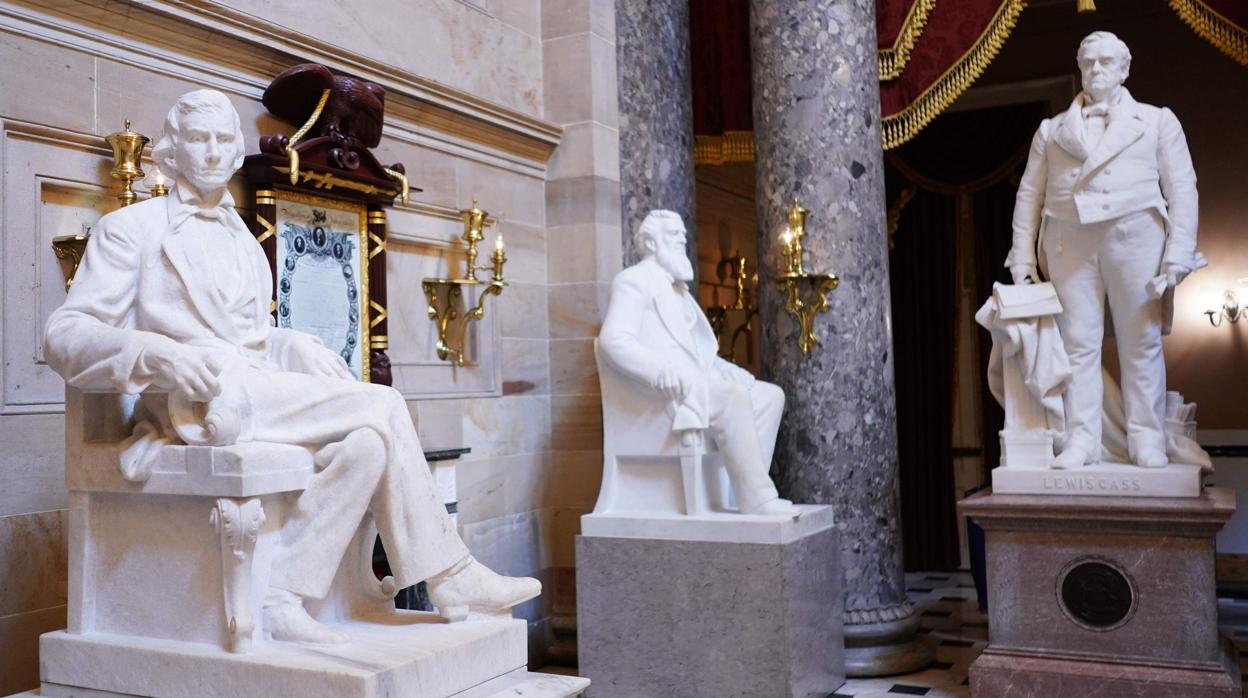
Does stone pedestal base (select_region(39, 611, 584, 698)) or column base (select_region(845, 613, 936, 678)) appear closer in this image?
stone pedestal base (select_region(39, 611, 584, 698))

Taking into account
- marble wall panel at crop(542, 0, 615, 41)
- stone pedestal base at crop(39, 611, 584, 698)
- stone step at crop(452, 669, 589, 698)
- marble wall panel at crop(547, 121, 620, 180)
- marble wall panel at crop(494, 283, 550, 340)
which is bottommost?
stone step at crop(452, 669, 589, 698)

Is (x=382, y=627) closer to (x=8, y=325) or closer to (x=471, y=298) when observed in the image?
(x=8, y=325)

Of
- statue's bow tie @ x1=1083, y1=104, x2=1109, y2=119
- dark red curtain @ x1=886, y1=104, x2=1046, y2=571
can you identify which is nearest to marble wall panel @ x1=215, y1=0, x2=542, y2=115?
statue's bow tie @ x1=1083, y1=104, x2=1109, y2=119

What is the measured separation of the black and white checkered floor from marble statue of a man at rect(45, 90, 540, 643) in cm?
346

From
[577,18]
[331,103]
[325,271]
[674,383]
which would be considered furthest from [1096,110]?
[325,271]

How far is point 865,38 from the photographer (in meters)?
6.95

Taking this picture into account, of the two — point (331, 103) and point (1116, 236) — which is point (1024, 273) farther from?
point (331, 103)

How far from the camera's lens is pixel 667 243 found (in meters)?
5.98

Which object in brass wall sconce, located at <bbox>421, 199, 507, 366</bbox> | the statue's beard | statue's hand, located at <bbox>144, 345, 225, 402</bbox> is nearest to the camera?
statue's hand, located at <bbox>144, 345, 225, 402</bbox>

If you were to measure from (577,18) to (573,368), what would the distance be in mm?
2138

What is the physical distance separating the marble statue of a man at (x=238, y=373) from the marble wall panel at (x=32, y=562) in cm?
133

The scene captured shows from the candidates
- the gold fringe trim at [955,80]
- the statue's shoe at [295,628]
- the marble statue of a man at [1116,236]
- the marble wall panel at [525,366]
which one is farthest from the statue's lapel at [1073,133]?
the statue's shoe at [295,628]

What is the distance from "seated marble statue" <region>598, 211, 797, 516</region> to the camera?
5.59 metres

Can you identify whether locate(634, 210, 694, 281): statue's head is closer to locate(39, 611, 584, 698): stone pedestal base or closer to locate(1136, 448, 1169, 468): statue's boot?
locate(1136, 448, 1169, 468): statue's boot
